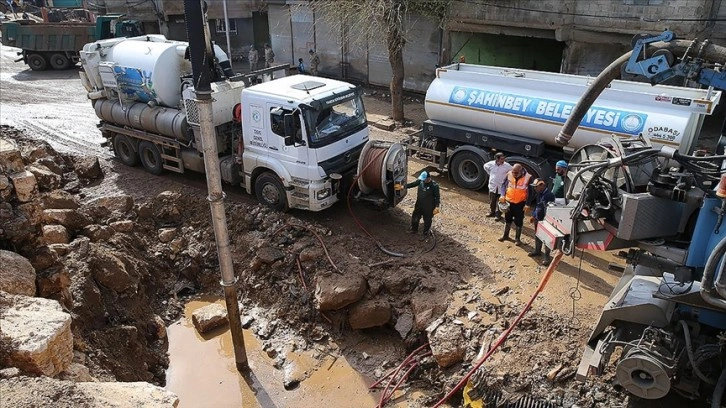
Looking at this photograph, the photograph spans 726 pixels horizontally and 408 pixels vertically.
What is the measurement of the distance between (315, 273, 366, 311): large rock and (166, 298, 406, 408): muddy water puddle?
81cm

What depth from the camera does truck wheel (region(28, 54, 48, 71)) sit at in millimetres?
24442

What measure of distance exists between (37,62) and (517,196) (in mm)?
24296

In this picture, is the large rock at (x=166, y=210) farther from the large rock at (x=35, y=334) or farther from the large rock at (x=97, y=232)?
the large rock at (x=35, y=334)

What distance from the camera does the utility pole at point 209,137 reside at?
20.7 ft

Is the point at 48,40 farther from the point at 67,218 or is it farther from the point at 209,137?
the point at 209,137

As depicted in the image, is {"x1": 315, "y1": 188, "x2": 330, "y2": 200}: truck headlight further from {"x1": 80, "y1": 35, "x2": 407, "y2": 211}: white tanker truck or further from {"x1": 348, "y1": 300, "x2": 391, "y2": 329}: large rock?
{"x1": 348, "y1": 300, "x2": 391, "y2": 329}: large rock

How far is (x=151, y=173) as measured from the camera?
42.4ft

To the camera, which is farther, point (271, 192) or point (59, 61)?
point (59, 61)

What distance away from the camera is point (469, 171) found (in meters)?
12.3

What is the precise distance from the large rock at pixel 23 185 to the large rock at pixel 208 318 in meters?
3.36

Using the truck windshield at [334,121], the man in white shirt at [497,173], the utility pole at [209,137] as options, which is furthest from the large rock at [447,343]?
the truck windshield at [334,121]

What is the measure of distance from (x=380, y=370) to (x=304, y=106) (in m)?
4.68

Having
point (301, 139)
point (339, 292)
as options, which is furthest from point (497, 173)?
point (339, 292)

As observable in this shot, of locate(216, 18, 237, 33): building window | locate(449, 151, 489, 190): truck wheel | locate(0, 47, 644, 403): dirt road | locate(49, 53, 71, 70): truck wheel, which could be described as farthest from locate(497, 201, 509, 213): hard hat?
locate(49, 53, 71, 70): truck wheel
